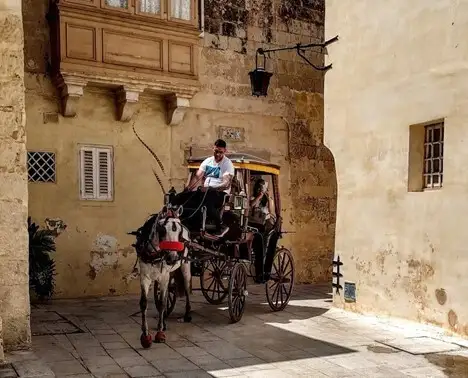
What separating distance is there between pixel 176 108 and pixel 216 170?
11.6 feet

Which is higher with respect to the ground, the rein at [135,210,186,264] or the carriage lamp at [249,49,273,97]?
the carriage lamp at [249,49,273,97]

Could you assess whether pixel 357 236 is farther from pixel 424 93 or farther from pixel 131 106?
pixel 131 106

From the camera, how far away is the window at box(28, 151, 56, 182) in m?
10.9

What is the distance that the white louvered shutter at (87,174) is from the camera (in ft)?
37.2

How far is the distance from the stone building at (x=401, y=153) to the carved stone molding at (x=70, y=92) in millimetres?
4601

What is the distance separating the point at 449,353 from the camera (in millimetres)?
6676

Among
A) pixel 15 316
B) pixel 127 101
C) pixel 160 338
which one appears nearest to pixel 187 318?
pixel 160 338

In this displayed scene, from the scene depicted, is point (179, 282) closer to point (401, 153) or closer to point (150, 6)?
point (401, 153)

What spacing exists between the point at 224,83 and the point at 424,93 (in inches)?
226

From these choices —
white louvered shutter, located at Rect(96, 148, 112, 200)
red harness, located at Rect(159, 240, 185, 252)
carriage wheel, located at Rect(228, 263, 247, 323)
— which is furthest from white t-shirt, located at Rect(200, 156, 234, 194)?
white louvered shutter, located at Rect(96, 148, 112, 200)

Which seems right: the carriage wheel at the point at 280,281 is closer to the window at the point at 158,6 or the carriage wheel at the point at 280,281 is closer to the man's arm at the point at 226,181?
the man's arm at the point at 226,181

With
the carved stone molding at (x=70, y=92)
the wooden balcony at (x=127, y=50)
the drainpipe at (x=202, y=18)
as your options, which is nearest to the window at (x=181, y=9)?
the wooden balcony at (x=127, y=50)

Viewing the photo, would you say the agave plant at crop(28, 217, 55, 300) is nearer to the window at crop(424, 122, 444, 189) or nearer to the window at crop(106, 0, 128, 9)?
the window at crop(106, 0, 128, 9)

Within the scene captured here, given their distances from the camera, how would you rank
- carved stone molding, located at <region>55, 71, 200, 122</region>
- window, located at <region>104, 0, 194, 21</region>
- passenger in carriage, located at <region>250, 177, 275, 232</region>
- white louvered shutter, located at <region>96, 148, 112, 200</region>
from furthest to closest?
white louvered shutter, located at <region>96, 148, 112, 200</region> → window, located at <region>104, 0, 194, 21</region> → carved stone molding, located at <region>55, 71, 200, 122</region> → passenger in carriage, located at <region>250, 177, 275, 232</region>
